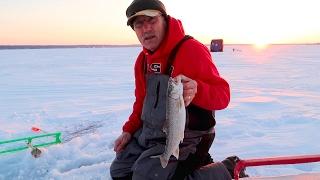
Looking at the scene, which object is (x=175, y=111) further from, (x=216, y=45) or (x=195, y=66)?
(x=216, y=45)

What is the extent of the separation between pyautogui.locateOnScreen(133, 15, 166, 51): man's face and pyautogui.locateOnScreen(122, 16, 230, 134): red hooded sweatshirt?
0.16 ft

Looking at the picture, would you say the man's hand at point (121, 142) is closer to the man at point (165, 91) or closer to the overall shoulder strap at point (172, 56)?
the man at point (165, 91)

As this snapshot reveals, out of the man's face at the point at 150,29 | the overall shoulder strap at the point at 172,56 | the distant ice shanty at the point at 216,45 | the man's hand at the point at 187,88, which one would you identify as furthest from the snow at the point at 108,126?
the distant ice shanty at the point at 216,45

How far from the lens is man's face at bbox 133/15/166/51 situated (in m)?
2.90

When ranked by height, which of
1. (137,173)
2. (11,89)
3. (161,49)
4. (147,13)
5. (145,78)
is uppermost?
(147,13)

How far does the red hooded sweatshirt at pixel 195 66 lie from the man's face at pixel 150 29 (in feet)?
0.16

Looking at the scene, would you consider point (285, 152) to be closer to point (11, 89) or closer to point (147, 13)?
point (147, 13)

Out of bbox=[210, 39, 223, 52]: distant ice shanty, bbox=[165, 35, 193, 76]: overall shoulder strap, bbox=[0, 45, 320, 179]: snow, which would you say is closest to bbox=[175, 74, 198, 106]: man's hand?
bbox=[165, 35, 193, 76]: overall shoulder strap

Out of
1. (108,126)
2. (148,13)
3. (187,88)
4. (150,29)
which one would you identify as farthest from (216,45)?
(187,88)

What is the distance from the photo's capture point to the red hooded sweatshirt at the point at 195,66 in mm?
2652

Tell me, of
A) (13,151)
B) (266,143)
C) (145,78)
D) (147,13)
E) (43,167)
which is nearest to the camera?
(147,13)

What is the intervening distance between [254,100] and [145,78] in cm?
849

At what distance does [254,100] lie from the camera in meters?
11.2

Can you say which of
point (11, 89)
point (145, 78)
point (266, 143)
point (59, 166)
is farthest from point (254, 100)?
point (11, 89)
